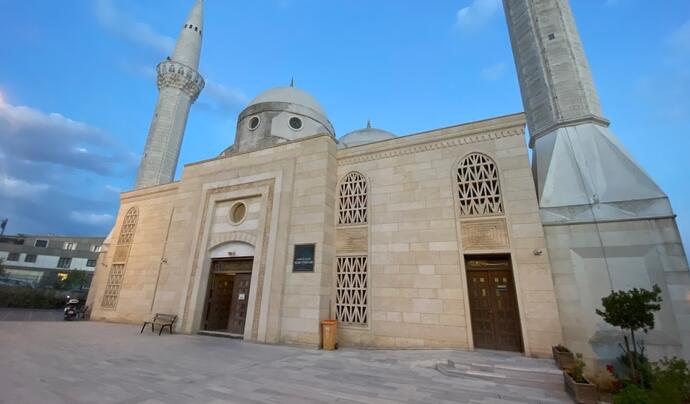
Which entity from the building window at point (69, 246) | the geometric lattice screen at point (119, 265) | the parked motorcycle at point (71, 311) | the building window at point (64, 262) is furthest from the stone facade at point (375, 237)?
the building window at point (69, 246)

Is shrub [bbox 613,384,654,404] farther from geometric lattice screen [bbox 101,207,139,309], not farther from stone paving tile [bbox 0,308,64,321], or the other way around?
stone paving tile [bbox 0,308,64,321]

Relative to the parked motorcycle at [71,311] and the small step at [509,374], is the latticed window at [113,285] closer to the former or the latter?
the parked motorcycle at [71,311]

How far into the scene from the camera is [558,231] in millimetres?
8125

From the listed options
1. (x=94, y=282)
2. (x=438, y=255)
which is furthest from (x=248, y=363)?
(x=94, y=282)

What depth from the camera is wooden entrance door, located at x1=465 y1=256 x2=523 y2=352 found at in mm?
8109

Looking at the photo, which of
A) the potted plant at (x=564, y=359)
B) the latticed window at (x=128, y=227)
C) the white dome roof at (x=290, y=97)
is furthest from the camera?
the white dome roof at (x=290, y=97)

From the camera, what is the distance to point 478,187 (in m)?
9.20

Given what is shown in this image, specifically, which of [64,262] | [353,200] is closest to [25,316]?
[353,200]

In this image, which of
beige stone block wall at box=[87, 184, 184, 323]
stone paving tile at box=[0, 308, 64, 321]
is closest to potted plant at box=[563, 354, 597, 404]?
beige stone block wall at box=[87, 184, 184, 323]

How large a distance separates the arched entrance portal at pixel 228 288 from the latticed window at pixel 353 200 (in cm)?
385

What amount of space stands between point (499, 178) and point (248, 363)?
8669mm

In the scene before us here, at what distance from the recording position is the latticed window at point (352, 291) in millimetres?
9555

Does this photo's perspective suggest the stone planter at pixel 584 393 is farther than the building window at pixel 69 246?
No

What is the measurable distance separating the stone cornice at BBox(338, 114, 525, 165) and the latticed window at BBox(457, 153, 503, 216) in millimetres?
753
